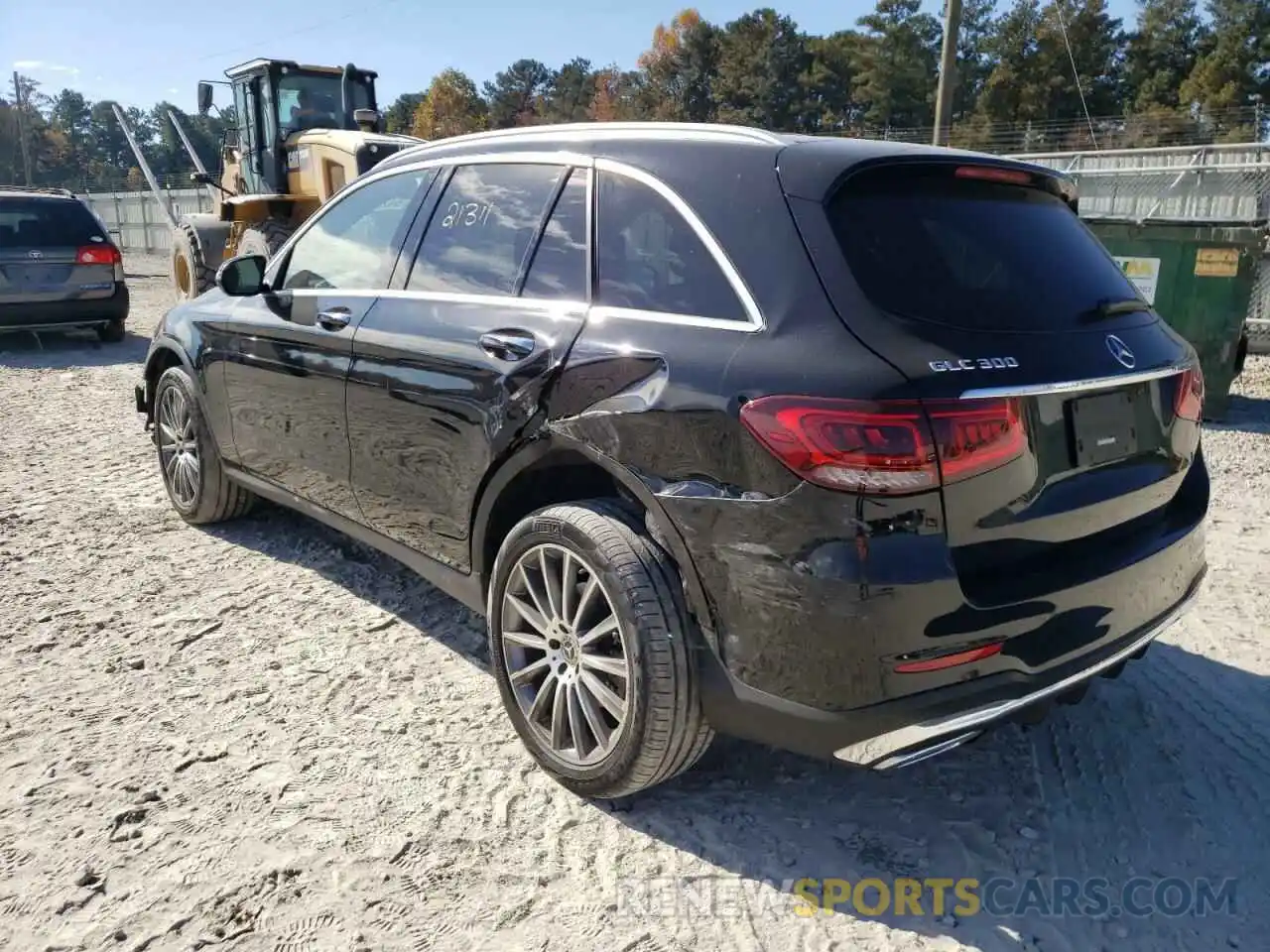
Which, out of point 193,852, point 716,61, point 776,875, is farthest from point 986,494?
point 716,61

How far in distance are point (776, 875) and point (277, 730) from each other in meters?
1.65

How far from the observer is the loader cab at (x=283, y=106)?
462 inches

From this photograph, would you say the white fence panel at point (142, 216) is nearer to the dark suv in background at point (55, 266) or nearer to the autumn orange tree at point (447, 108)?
the dark suv in background at point (55, 266)

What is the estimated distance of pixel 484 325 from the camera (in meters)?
3.01

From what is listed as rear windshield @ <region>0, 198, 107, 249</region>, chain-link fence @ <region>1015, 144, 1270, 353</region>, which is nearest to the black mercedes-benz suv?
chain-link fence @ <region>1015, 144, 1270, 353</region>

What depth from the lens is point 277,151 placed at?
11805 mm

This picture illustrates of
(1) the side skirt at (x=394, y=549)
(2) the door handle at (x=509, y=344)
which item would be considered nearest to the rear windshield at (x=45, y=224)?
(1) the side skirt at (x=394, y=549)

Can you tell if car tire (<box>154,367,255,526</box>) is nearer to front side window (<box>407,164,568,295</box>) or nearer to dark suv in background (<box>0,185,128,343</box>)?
front side window (<box>407,164,568,295</box>)

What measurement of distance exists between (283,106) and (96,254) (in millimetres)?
2818

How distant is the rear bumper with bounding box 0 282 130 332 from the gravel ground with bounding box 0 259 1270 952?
8.02 m

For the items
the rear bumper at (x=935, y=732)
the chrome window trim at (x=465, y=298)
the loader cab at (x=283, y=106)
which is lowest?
the rear bumper at (x=935, y=732)

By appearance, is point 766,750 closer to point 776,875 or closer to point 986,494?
point 776,875

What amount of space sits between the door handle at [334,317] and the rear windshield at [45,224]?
9.06m

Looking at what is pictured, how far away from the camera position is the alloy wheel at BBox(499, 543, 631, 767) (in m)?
2.62
